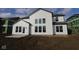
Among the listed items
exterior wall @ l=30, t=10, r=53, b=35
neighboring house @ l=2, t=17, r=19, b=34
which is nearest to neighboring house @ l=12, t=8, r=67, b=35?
exterior wall @ l=30, t=10, r=53, b=35

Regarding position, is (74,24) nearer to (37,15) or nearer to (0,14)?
(37,15)

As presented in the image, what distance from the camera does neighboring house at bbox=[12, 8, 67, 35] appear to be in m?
4.73

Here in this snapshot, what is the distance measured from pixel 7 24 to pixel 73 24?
1855mm

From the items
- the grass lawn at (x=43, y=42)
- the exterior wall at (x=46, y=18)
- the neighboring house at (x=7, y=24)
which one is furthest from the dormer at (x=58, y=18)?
the neighboring house at (x=7, y=24)

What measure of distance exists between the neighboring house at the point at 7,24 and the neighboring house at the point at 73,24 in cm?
151

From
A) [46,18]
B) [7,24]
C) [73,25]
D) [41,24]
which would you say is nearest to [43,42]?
[41,24]

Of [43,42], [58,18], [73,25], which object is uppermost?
[58,18]

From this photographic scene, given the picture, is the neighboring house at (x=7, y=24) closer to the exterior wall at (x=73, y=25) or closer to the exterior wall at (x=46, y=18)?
the exterior wall at (x=46, y=18)

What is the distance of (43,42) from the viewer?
462 cm

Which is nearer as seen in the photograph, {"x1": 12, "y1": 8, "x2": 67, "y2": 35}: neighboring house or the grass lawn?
the grass lawn

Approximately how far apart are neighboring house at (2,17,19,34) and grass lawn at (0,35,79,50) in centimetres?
20

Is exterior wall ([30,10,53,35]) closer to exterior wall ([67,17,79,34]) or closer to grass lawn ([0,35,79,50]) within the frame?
grass lawn ([0,35,79,50])

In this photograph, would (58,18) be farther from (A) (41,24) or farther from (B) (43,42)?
(B) (43,42)
